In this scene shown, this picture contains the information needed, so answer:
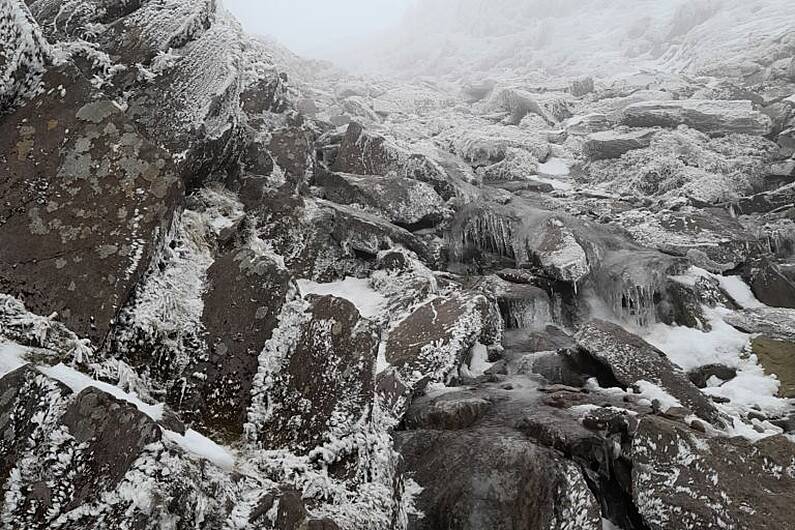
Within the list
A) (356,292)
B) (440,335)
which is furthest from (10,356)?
(356,292)

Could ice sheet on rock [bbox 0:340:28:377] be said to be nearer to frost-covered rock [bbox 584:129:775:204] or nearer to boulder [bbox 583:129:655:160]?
frost-covered rock [bbox 584:129:775:204]

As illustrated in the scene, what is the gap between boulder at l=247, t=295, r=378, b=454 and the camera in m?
6.26

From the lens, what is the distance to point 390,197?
1716 cm

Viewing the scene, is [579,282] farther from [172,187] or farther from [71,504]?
[71,504]

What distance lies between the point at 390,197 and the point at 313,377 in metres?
11.1

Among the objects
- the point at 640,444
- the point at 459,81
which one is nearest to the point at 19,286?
the point at 640,444

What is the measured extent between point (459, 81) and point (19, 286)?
56.9m

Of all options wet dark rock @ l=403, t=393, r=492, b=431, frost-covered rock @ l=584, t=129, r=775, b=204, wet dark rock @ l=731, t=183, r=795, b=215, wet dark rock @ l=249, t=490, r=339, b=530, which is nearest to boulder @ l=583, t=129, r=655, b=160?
frost-covered rock @ l=584, t=129, r=775, b=204

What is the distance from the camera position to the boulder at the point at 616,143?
2681cm

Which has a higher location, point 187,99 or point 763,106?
point 763,106

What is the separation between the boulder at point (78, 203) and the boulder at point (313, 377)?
203cm

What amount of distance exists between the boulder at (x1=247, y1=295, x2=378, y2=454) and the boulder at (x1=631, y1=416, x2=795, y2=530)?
3760 millimetres

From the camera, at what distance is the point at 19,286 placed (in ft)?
20.2

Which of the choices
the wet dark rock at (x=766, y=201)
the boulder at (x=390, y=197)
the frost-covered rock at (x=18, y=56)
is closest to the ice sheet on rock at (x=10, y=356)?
the frost-covered rock at (x=18, y=56)
